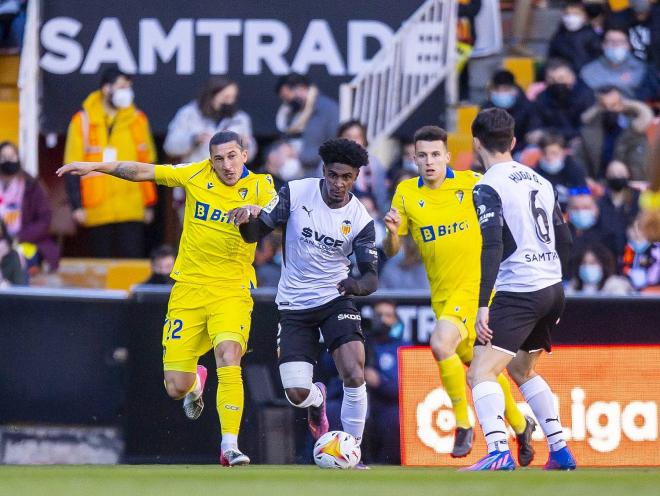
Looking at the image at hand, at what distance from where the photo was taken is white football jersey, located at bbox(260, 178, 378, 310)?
411 inches

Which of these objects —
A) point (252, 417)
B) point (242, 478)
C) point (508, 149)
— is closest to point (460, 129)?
point (252, 417)

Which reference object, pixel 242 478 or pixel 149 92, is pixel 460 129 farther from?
pixel 242 478

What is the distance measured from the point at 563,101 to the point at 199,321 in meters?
6.17

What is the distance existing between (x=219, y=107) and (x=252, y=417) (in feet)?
14.1

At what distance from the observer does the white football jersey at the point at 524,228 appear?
31.8 ft

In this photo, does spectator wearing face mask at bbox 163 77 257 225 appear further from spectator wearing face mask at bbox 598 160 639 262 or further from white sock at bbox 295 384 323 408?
white sock at bbox 295 384 323 408

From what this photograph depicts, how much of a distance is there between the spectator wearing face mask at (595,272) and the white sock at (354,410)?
4024mm

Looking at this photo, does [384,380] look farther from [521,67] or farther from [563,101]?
[521,67]

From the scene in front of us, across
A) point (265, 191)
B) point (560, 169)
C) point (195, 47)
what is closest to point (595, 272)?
point (560, 169)

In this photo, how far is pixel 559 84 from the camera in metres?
15.9

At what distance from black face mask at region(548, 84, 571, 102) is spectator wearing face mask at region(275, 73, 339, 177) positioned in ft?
7.28

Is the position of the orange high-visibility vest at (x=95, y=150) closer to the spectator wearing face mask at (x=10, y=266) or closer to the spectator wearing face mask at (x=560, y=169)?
the spectator wearing face mask at (x=10, y=266)

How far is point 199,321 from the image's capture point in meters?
11.2

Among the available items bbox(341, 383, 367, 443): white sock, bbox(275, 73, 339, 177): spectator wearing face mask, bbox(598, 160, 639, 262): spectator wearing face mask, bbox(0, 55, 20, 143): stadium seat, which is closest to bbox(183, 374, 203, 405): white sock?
bbox(341, 383, 367, 443): white sock
